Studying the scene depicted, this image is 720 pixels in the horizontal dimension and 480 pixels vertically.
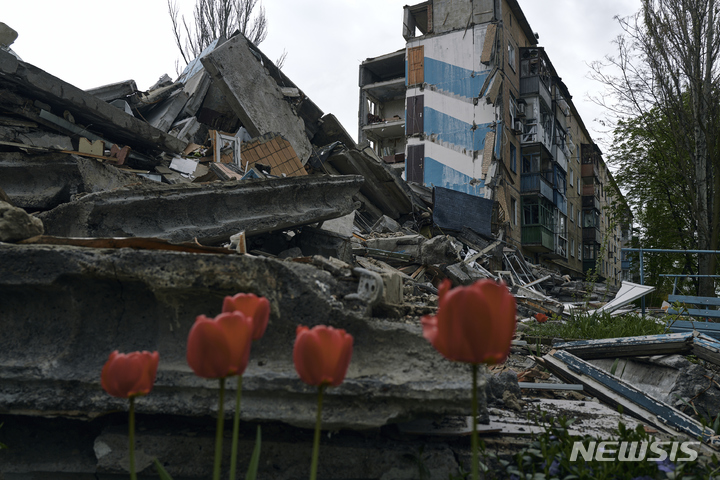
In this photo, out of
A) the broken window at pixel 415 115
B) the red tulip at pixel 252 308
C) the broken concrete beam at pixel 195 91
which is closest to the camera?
the red tulip at pixel 252 308

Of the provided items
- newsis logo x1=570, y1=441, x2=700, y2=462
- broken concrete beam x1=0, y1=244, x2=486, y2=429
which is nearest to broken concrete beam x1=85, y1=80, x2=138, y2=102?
broken concrete beam x1=0, y1=244, x2=486, y2=429

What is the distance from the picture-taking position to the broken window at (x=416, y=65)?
72.9ft

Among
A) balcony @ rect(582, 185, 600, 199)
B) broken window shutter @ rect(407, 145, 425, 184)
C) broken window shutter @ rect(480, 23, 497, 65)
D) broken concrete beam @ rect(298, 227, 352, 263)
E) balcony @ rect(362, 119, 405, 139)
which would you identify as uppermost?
broken window shutter @ rect(480, 23, 497, 65)

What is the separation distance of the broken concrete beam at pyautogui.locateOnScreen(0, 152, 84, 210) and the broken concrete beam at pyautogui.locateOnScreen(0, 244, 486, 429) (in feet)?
10.3

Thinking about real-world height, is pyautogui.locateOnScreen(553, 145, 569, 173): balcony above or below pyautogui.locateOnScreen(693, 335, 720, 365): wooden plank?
above

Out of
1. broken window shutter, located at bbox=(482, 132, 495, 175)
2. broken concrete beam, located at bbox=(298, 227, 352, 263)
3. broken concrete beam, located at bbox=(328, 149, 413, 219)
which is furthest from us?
broken window shutter, located at bbox=(482, 132, 495, 175)

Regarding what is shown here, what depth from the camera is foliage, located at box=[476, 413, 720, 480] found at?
1.71 meters

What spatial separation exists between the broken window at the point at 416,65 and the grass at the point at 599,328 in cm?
1878

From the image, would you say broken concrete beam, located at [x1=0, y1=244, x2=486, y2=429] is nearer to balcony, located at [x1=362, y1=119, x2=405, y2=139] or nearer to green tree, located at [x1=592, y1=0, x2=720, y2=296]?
green tree, located at [x1=592, y1=0, x2=720, y2=296]

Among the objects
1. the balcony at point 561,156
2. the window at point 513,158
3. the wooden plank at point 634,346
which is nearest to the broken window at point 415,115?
the window at point 513,158

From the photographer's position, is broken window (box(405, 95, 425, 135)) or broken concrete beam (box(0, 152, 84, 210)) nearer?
broken concrete beam (box(0, 152, 84, 210))

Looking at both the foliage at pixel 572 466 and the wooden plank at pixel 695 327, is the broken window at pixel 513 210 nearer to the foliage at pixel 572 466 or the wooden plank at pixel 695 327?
the wooden plank at pixel 695 327

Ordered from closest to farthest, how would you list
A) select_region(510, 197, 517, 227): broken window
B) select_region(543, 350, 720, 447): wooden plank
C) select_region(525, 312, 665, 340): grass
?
1. select_region(543, 350, 720, 447): wooden plank
2. select_region(525, 312, 665, 340): grass
3. select_region(510, 197, 517, 227): broken window

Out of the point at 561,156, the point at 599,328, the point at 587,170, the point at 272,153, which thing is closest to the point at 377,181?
the point at 272,153
